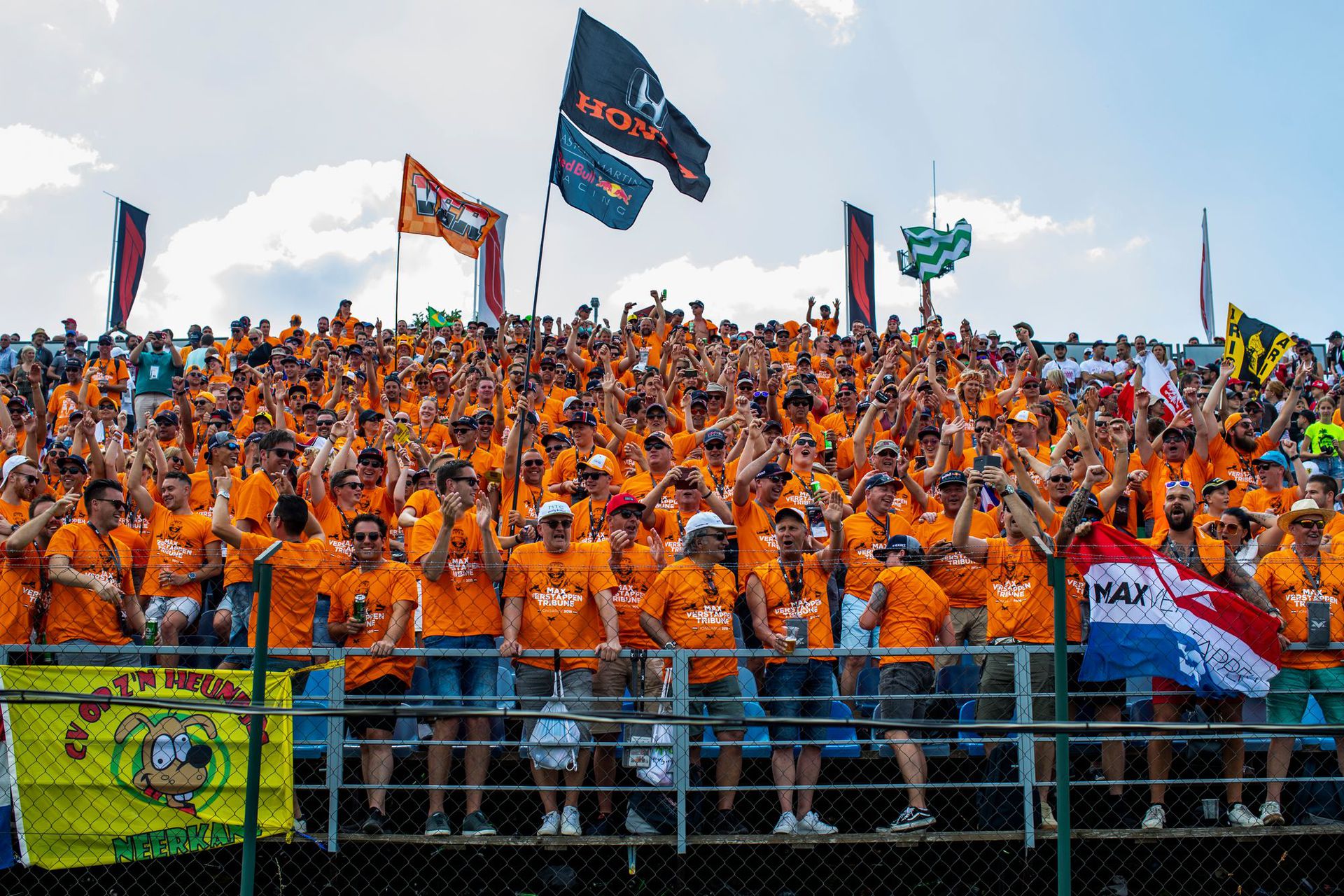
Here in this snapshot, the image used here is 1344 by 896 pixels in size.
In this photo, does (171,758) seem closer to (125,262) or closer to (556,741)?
(556,741)

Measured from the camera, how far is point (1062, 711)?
187 inches

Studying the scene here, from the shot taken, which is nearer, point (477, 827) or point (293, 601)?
point (477, 827)

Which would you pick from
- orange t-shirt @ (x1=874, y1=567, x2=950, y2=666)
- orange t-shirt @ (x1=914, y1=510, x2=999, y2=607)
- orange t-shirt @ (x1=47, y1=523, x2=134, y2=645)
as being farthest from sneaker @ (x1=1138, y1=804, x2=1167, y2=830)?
orange t-shirt @ (x1=47, y1=523, x2=134, y2=645)

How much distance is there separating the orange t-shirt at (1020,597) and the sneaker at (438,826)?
11.4 feet

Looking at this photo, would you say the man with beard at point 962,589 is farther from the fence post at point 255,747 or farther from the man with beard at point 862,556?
the fence post at point 255,747

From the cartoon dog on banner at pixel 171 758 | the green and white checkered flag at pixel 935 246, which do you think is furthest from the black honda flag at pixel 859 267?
the cartoon dog on banner at pixel 171 758

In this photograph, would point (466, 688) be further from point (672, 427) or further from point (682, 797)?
point (672, 427)

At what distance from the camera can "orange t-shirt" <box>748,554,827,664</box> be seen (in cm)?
705

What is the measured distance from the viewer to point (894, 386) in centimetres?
1244

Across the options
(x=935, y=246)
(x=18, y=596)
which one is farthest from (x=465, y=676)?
(x=935, y=246)

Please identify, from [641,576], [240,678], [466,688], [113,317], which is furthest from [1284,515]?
[113,317]

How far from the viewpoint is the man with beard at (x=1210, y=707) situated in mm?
6418

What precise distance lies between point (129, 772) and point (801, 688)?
3800mm

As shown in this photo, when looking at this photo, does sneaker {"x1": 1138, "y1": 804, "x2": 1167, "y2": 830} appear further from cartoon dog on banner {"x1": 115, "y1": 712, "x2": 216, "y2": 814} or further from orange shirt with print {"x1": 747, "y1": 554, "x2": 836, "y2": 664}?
cartoon dog on banner {"x1": 115, "y1": 712, "x2": 216, "y2": 814}
